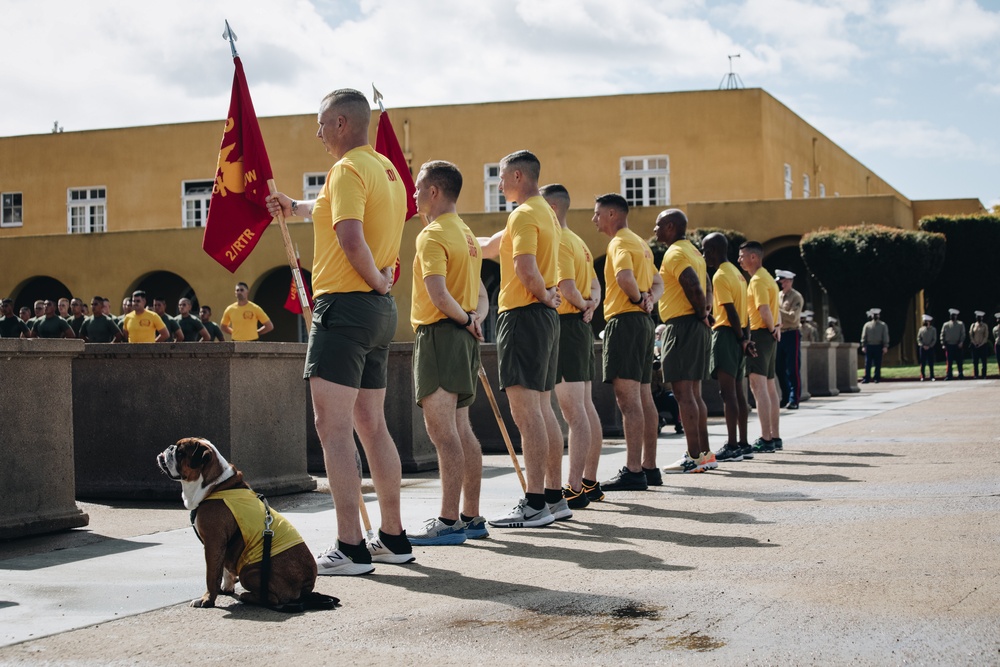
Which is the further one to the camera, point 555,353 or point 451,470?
point 555,353

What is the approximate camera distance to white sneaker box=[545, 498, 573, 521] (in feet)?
25.0

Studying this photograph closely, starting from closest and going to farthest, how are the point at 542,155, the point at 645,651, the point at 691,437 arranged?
the point at 645,651 → the point at 691,437 → the point at 542,155

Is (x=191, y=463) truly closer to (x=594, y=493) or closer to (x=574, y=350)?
(x=574, y=350)

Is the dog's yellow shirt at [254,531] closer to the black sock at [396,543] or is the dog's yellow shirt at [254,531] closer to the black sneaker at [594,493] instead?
the black sock at [396,543]

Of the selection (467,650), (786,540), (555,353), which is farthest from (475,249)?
(467,650)

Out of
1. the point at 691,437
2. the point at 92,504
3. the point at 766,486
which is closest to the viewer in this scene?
the point at 92,504

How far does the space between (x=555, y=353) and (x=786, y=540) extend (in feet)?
6.20

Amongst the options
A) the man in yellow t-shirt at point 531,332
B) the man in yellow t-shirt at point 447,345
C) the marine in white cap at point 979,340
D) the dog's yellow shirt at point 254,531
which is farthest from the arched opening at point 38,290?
the dog's yellow shirt at point 254,531

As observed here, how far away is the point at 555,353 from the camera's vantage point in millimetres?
7684

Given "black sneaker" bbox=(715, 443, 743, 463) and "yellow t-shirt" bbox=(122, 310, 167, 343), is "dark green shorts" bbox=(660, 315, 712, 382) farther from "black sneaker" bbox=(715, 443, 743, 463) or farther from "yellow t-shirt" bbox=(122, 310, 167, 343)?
"yellow t-shirt" bbox=(122, 310, 167, 343)

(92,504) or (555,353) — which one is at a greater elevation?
(555,353)

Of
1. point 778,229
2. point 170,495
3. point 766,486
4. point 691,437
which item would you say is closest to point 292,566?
point 170,495

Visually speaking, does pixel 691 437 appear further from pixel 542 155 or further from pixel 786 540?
pixel 542 155

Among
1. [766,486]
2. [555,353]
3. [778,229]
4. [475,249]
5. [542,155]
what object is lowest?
[766,486]
